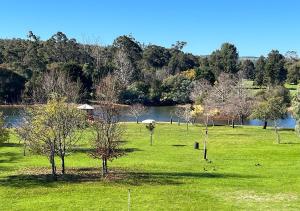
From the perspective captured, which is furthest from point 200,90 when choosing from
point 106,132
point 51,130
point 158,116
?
point 51,130

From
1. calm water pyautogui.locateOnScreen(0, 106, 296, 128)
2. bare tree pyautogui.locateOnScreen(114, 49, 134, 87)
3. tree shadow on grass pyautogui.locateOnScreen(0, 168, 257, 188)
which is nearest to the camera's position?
tree shadow on grass pyautogui.locateOnScreen(0, 168, 257, 188)

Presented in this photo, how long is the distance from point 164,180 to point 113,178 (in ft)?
12.4

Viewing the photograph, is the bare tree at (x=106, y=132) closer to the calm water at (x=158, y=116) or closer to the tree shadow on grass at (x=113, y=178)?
the tree shadow on grass at (x=113, y=178)

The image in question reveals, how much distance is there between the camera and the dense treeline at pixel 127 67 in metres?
125

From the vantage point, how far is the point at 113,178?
1454 inches

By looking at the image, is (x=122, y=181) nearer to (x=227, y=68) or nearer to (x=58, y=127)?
(x=58, y=127)

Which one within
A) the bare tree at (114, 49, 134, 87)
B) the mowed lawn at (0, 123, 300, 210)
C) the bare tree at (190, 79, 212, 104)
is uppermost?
the bare tree at (114, 49, 134, 87)

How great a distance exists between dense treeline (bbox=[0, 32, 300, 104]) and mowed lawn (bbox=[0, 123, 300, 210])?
63.8m

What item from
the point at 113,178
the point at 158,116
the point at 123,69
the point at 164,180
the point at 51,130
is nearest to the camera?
the point at 164,180

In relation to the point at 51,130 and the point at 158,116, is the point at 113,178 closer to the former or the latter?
the point at 51,130

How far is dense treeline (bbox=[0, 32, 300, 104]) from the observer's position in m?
125

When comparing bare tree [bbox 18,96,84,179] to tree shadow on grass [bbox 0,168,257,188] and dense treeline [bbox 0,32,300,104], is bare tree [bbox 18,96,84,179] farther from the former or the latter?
dense treeline [bbox 0,32,300,104]

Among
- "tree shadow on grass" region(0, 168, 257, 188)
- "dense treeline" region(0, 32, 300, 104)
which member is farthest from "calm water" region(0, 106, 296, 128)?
"tree shadow on grass" region(0, 168, 257, 188)

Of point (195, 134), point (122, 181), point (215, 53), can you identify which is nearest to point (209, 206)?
point (122, 181)
